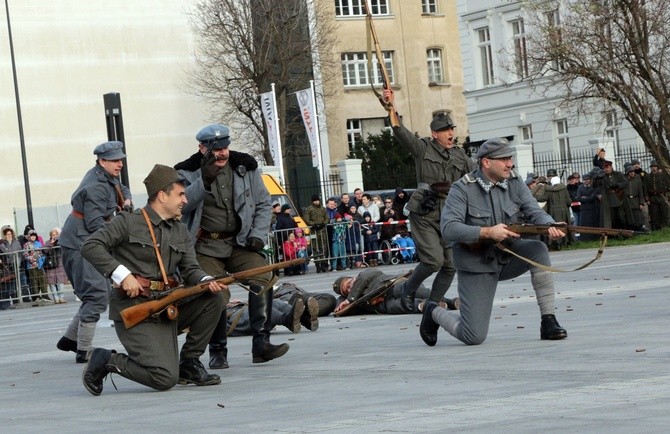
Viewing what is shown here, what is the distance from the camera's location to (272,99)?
150 feet

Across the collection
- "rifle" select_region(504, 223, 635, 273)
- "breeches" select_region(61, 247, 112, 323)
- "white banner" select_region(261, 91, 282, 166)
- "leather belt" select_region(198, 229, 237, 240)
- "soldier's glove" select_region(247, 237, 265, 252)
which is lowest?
"breeches" select_region(61, 247, 112, 323)

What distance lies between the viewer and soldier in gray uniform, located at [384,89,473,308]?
588 inches

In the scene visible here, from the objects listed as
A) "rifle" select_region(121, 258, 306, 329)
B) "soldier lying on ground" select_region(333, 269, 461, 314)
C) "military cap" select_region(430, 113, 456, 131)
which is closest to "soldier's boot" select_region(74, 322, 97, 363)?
"rifle" select_region(121, 258, 306, 329)

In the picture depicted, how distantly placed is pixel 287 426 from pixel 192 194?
3860 millimetres

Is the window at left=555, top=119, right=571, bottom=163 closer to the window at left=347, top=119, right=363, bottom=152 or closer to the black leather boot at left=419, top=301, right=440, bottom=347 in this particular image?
the window at left=347, top=119, right=363, bottom=152

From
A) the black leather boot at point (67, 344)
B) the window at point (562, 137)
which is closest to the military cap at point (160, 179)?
the black leather boot at point (67, 344)

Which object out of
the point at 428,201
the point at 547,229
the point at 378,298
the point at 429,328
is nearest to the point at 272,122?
the point at 378,298

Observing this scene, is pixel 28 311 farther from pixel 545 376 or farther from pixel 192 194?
pixel 545 376

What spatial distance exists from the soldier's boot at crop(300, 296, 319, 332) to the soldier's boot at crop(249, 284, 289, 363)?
248 centimetres

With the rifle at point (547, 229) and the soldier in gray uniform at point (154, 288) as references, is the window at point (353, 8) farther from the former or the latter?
the soldier in gray uniform at point (154, 288)

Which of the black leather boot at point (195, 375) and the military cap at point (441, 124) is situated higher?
the military cap at point (441, 124)

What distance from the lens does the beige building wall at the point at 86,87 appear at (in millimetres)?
58438

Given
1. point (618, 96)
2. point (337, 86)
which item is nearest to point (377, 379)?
point (618, 96)

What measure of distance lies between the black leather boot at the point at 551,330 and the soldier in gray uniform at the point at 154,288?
2.61 meters
